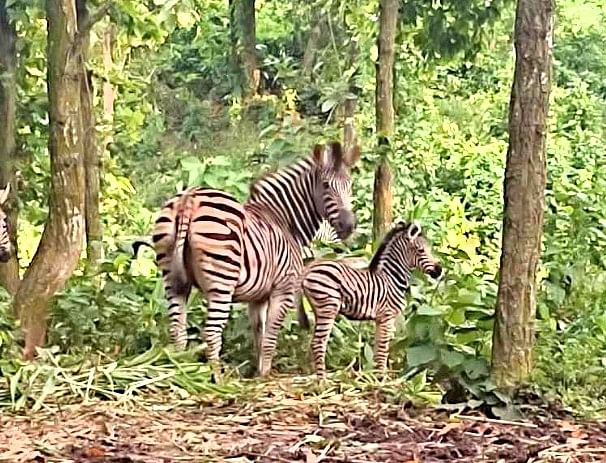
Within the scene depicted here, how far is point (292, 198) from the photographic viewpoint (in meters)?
7.47

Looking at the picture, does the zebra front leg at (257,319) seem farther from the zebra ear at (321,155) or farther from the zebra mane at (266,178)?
the zebra ear at (321,155)

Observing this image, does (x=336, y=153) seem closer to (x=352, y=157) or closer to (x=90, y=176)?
(x=352, y=157)

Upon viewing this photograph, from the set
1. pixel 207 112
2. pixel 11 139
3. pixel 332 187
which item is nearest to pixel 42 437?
pixel 332 187

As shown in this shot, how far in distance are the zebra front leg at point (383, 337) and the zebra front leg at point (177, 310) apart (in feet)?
3.70

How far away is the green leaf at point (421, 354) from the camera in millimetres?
5633

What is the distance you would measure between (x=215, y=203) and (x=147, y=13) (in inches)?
93.1

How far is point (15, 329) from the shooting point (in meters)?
6.84

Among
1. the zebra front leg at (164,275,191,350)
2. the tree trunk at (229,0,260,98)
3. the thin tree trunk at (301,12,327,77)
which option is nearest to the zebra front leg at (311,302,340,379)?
the zebra front leg at (164,275,191,350)

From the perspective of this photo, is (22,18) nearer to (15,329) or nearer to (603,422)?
(15,329)

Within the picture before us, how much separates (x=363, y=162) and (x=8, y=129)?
2.56 metres

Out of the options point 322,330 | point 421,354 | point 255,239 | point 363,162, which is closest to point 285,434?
point 421,354

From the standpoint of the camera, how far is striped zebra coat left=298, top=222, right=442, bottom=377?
6.76 meters

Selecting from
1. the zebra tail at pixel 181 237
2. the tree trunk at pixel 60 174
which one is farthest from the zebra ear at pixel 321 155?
the tree trunk at pixel 60 174

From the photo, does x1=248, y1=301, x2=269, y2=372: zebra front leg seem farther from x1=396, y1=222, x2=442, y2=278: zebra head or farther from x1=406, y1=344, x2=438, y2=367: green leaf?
x1=406, y1=344, x2=438, y2=367: green leaf
